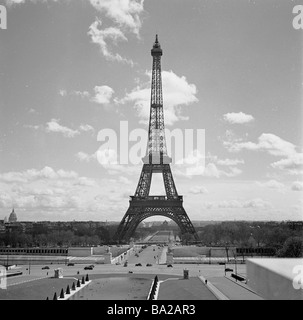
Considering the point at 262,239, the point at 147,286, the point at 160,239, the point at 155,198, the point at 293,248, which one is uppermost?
the point at 155,198

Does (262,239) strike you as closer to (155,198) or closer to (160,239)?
(155,198)

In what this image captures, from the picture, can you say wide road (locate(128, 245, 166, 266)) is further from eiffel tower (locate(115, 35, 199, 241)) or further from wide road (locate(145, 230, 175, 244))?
wide road (locate(145, 230, 175, 244))

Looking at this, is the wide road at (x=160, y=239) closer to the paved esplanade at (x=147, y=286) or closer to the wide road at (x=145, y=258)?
the wide road at (x=145, y=258)

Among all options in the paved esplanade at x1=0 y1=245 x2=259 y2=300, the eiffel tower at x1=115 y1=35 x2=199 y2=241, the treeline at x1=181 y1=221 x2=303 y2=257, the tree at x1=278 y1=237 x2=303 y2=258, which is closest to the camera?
the paved esplanade at x1=0 y1=245 x2=259 y2=300

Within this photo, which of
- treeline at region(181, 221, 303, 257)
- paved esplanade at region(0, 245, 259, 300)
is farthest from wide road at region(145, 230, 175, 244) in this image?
paved esplanade at region(0, 245, 259, 300)

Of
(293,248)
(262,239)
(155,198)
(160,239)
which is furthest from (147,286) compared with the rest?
(160,239)

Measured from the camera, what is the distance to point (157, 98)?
136 feet

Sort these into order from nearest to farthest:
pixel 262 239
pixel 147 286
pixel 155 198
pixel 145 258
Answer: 1. pixel 147 286
2. pixel 145 258
3. pixel 155 198
4. pixel 262 239

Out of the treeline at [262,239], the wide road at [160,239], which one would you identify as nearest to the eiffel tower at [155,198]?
the treeline at [262,239]

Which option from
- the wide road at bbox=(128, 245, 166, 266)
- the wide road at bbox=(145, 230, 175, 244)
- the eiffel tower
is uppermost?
the eiffel tower

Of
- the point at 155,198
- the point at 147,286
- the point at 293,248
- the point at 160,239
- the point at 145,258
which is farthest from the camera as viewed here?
the point at 160,239

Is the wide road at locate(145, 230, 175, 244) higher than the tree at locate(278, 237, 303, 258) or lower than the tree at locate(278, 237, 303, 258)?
lower

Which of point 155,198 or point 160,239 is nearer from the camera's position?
point 155,198
